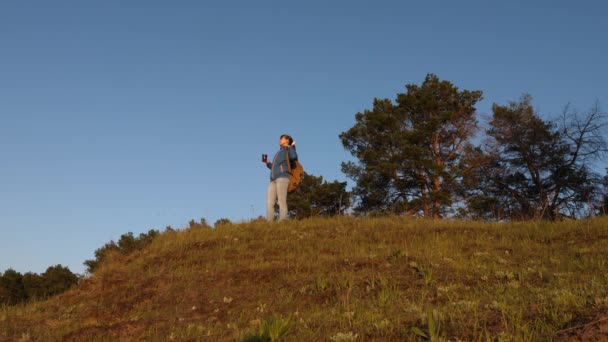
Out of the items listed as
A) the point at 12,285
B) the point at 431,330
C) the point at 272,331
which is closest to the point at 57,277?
the point at 12,285

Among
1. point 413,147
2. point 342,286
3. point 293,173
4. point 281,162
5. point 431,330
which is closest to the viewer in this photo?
point 431,330

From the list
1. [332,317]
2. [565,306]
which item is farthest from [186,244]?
[565,306]

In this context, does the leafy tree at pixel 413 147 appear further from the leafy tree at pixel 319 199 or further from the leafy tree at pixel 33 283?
the leafy tree at pixel 33 283

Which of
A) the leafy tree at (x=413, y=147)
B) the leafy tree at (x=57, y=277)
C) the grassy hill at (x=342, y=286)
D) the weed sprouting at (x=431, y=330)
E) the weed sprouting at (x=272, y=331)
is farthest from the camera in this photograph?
the leafy tree at (x=413, y=147)

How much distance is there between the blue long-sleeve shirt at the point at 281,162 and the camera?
13.7 m

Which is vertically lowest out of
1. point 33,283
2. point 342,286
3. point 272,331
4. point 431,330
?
point 431,330

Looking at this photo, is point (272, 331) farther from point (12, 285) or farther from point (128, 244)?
point (12, 285)

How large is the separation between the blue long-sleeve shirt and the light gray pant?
132mm

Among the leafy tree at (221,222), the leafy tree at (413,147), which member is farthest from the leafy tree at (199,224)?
the leafy tree at (413,147)

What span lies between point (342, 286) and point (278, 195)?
594cm

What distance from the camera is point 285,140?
550 inches

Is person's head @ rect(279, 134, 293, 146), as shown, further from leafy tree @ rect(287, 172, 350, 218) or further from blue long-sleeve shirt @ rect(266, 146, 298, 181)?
leafy tree @ rect(287, 172, 350, 218)

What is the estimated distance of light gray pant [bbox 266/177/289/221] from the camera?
44.5 ft

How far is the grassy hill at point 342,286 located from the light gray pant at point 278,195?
33.3 inches
